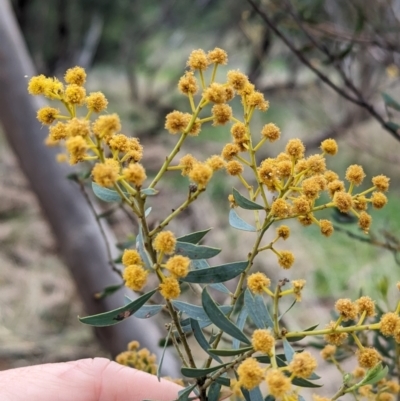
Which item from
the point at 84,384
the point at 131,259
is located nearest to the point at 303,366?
the point at 131,259

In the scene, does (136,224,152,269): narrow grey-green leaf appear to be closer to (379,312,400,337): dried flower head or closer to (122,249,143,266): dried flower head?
(122,249,143,266): dried flower head

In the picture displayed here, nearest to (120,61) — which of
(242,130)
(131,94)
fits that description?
(131,94)

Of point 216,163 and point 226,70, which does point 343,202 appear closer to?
point 216,163

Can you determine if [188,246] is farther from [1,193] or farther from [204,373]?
[1,193]

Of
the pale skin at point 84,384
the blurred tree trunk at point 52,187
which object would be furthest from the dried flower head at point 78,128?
the blurred tree trunk at point 52,187

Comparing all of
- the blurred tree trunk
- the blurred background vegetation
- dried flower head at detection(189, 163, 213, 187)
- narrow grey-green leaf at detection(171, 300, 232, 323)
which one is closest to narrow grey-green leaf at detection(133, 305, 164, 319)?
narrow grey-green leaf at detection(171, 300, 232, 323)
